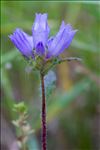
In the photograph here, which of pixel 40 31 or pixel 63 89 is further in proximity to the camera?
pixel 63 89


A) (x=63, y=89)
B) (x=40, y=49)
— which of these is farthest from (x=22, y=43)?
(x=63, y=89)

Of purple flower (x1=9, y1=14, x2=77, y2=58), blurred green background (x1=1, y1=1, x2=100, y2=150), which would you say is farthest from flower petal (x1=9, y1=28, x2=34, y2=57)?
blurred green background (x1=1, y1=1, x2=100, y2=150)

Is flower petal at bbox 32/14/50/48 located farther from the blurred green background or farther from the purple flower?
the blurred green background

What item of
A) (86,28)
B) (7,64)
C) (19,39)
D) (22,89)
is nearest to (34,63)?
(19,39)

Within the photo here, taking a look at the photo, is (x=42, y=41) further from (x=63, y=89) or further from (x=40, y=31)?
(x=63, y=89)

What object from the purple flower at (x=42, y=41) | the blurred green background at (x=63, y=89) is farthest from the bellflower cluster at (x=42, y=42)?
the blurred green background at (x=63, y=89)
